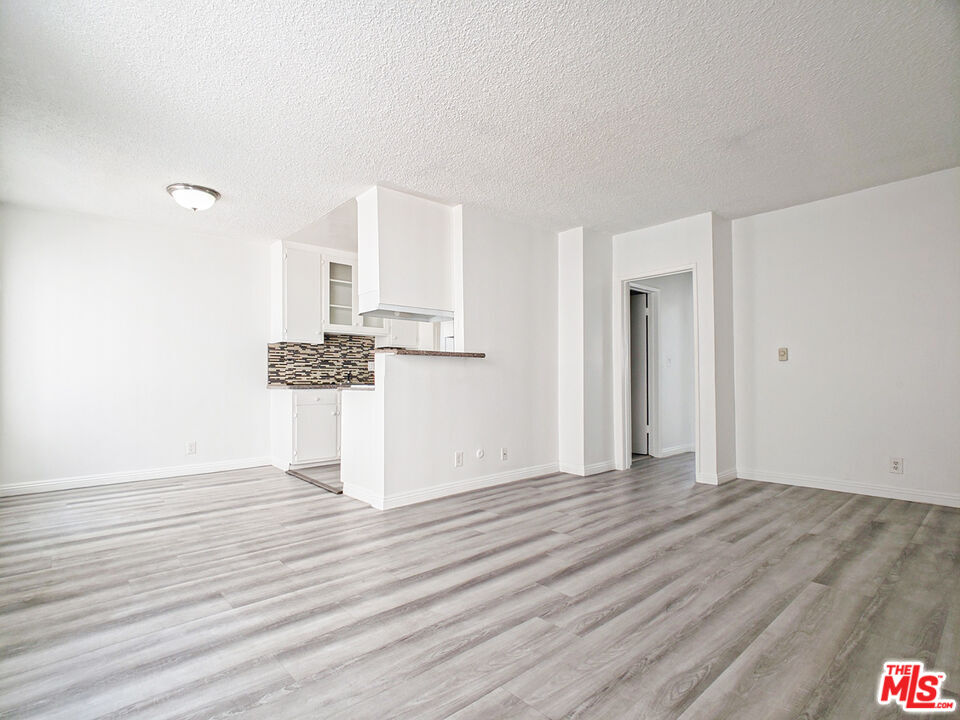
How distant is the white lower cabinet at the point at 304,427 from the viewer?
529cm

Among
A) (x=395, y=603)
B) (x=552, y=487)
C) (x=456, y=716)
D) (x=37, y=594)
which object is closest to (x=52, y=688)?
(x=37, y=594)

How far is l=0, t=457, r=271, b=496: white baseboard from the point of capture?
14.0 feet

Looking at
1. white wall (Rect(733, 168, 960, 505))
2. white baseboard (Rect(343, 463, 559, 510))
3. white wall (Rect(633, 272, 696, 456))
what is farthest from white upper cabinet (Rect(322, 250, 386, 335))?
white wall (Rect(733, 168, 960, 505))

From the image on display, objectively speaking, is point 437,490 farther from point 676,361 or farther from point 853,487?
point 676,361

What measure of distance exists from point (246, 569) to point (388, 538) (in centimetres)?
80

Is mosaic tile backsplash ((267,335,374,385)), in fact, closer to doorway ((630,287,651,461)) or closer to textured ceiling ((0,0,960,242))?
textured ceiling ((0,0,960,242))

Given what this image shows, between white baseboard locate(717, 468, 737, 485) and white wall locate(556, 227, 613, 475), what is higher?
white wall locate(556, 227, 613, 475)

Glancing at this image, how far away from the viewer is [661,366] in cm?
647

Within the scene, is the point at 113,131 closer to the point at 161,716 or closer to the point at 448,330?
the point at 448,330

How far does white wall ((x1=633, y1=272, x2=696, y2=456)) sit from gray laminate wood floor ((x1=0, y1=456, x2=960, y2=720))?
271 centimetres

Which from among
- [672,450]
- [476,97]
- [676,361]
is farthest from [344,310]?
[672,450]

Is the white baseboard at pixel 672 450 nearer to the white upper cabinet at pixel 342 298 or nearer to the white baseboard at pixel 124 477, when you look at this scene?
the white upper cabinet at pixel 342 298

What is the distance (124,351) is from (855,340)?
643 centimetres

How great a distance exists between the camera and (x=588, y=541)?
3016 mm
